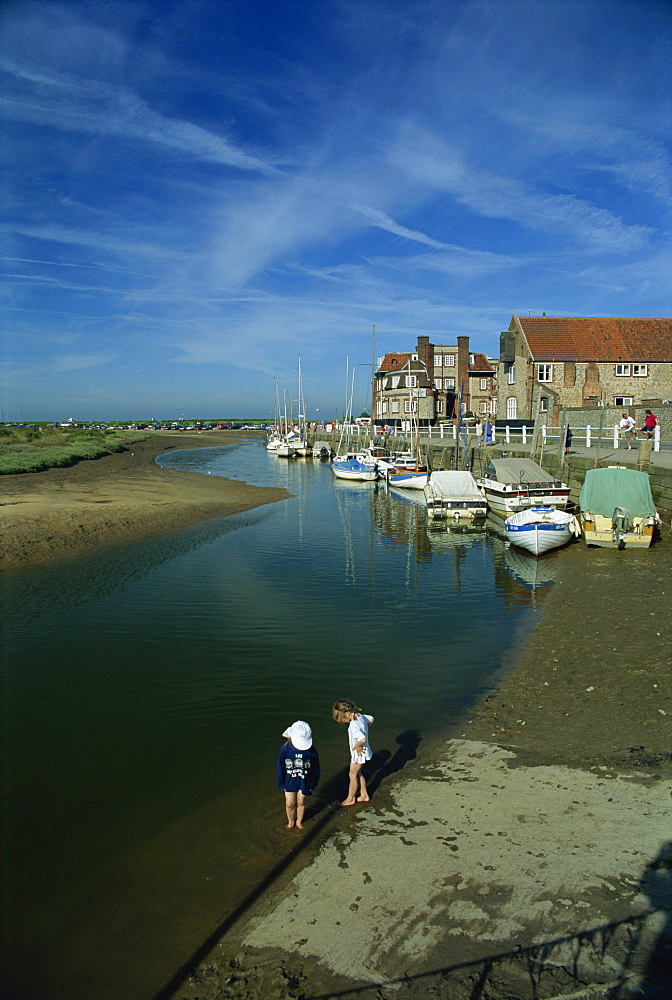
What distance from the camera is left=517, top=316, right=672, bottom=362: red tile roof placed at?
54438 millimetres

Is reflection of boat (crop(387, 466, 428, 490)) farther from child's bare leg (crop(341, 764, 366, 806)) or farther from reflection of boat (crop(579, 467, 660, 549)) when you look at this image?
child's bare leg (crop(341, 764, 366, 806))

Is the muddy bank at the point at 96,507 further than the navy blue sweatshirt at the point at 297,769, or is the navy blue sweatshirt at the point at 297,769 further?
the muddy bank at the point at 96,507

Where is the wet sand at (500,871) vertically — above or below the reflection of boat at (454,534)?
above

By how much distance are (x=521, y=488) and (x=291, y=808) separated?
23282 mm

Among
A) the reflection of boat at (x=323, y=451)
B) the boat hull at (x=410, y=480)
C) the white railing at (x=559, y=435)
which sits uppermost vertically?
the white railing at (x=559, y=435)

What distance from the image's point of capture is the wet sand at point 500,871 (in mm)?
5094

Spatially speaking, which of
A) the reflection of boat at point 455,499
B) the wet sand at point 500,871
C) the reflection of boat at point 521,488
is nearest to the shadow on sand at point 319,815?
the wet sand at point 500,871

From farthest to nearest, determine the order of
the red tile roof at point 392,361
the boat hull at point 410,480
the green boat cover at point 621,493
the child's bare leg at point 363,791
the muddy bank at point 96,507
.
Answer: the red tile roof at point 392,361 < the boat hull at point 410,480 < the muddy bank at point 96,507 < the green boat cover at point 621,493 < the child's bare leg at point 363,791

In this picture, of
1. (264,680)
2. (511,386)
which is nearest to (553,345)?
(511,386)

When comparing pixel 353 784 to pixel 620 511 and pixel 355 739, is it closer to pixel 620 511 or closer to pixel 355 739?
pixel 355 739

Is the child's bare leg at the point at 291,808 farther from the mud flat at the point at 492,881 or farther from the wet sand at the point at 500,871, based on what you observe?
the mud flat at the point at 492,881

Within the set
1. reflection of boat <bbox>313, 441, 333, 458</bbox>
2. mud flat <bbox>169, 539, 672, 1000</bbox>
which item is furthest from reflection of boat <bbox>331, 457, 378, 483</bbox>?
mud flat <bbox>169, 539, 672, 1000</bbox>

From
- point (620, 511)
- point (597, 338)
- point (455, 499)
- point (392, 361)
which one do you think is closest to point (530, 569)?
point (620, 511)

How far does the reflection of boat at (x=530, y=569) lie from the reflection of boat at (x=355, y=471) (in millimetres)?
28250
